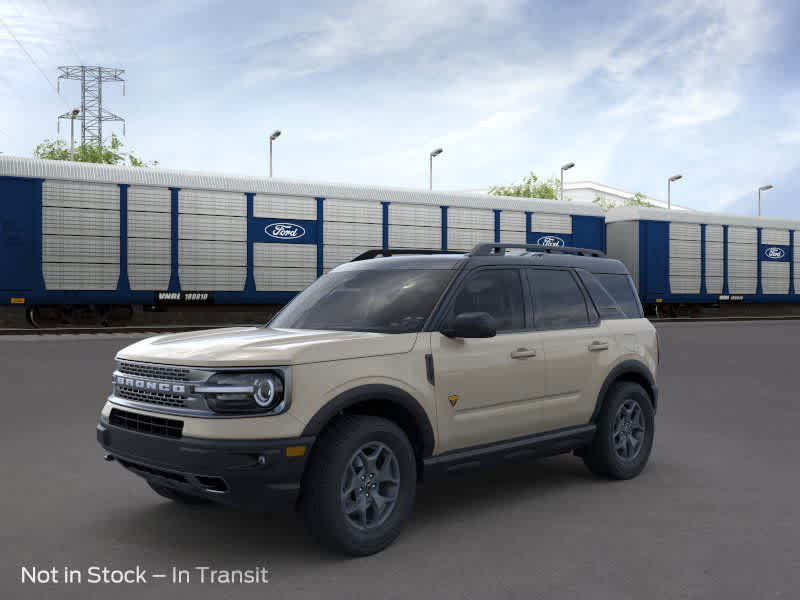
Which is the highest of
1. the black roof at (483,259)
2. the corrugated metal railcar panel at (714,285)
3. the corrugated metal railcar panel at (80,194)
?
the corrugated metal railcar panel at (80,194)

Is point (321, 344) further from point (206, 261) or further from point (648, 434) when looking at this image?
point (206, 261)

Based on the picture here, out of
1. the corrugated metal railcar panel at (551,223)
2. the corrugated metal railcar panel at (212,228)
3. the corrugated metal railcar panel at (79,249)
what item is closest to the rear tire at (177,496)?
the corrugated metal railcar panel at (79,249)

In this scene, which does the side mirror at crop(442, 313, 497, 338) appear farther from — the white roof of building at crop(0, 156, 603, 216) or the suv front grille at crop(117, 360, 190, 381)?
the white roof of building at crop(0, 156, 603, 216)

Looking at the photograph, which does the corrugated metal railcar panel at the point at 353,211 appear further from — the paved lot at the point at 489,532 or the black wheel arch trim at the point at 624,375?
the black wheel arch trim at the point at 624,375

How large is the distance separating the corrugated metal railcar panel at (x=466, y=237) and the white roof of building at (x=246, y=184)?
927 millimetres

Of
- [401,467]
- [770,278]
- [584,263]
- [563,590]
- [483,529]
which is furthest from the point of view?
[770,278]

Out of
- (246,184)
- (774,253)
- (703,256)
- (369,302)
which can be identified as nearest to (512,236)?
(703,256)

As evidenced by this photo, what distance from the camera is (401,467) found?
4.72 metres

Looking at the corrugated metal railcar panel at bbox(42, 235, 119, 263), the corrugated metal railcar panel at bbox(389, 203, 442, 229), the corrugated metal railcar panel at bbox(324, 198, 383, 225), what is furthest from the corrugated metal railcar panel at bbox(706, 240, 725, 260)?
the corrugated metal railcar panel at bbox(42, 235, 119, 263)

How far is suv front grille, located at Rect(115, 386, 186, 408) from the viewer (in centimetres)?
448

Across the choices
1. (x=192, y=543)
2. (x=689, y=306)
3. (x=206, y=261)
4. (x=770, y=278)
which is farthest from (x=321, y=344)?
(x=770, y=278)

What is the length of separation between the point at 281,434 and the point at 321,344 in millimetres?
549

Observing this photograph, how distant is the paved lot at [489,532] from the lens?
409 centimetres

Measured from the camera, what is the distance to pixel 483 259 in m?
5.68
